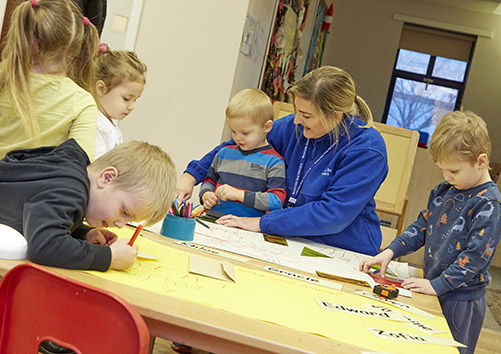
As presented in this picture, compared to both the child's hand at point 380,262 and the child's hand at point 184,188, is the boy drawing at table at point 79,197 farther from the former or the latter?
the child's hand at point 184,188

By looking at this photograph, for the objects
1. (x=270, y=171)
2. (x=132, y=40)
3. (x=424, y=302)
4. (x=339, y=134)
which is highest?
(x=132, y=40)

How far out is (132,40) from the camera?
9.89ft

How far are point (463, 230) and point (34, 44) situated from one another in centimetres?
126

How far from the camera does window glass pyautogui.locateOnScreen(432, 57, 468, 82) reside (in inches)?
325

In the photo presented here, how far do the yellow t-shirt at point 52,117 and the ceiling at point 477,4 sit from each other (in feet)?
23.9

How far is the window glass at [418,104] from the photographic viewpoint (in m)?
8.28

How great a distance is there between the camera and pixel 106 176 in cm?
111

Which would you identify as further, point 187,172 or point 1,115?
point 187,172

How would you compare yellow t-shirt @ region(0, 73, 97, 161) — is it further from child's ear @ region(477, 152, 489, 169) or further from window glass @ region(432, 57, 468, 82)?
window glass @ region(432, 57, 468, 82)

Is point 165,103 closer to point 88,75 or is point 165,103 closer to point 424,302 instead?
point 88,75

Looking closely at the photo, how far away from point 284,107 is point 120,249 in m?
2.04

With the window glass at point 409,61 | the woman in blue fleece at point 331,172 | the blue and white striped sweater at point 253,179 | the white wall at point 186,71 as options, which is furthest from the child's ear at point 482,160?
the window glass at point 409,61

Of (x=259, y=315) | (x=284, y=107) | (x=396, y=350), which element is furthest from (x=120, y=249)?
(x=284, y=107)

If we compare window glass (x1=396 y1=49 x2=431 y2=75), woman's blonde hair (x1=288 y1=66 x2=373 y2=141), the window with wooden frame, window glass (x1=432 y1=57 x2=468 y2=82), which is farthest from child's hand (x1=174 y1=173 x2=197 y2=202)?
window glass (x1=432 y1=57 x2=468 y2=82)
